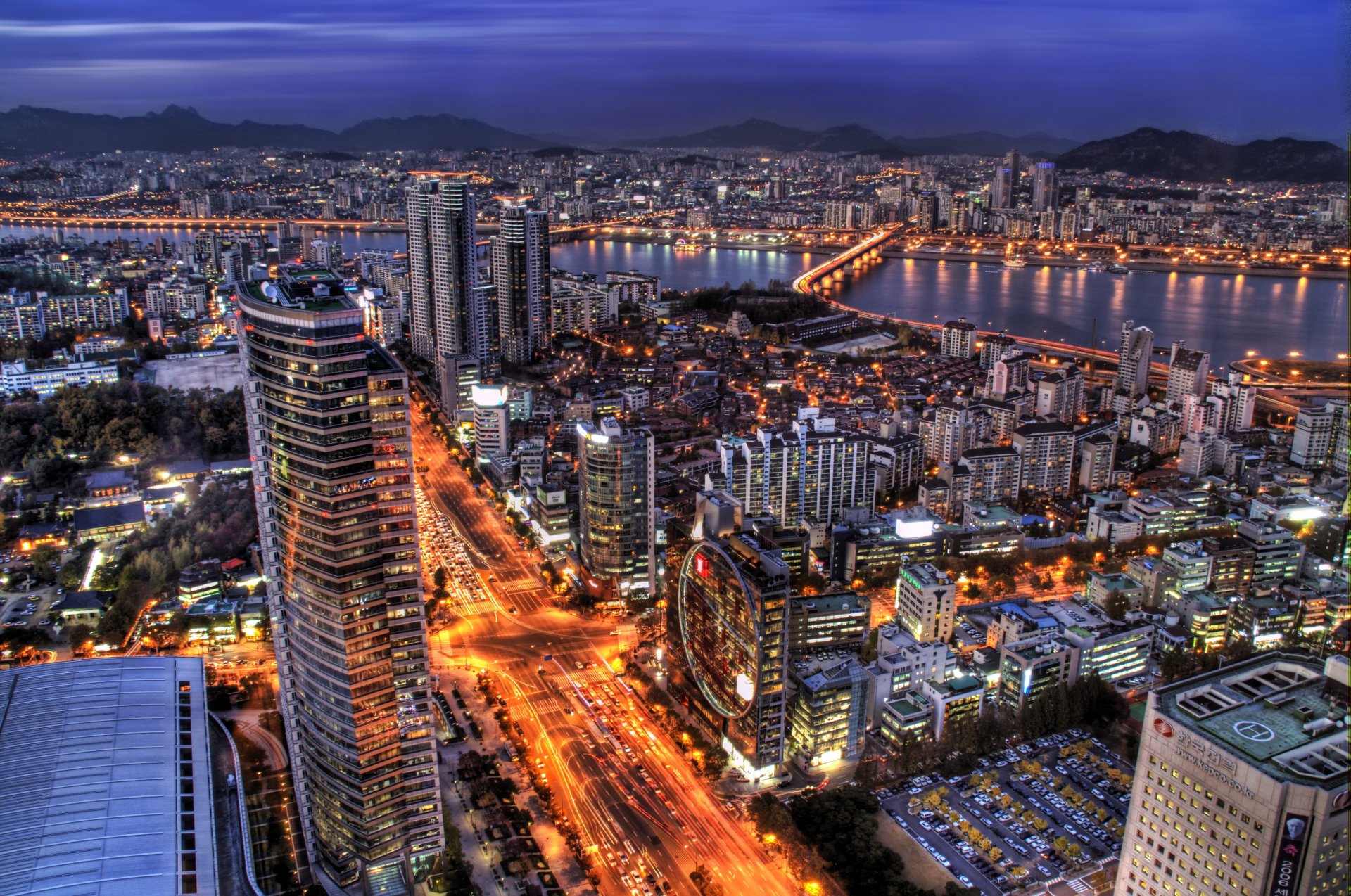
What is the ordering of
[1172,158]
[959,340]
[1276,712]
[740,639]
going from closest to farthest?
1. [1276,712]
2. [740,639]
3. [959,340]
4. [1172,158]

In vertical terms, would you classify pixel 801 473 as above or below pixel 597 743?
above

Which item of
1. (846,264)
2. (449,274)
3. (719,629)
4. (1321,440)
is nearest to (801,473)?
(719,629)

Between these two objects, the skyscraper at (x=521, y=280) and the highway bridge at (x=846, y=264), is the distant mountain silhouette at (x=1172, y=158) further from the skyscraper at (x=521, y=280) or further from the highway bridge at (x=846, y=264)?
the skyscraper at (x=521, y=280)

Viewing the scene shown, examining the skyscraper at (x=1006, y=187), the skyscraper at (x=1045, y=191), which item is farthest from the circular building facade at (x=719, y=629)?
the skyscraper at (x=1006, y=187)

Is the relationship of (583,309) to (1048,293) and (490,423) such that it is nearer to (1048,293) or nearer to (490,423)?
(490,423)

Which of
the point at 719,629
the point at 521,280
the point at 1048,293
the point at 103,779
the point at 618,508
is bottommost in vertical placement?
the point at 103,779

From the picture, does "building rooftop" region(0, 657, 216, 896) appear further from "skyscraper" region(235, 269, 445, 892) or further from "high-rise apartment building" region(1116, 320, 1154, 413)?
"high-rise apartment building" region(1116, 320, 1154, 413)

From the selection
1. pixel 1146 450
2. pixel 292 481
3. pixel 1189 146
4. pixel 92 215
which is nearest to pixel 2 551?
pixel 292 481
